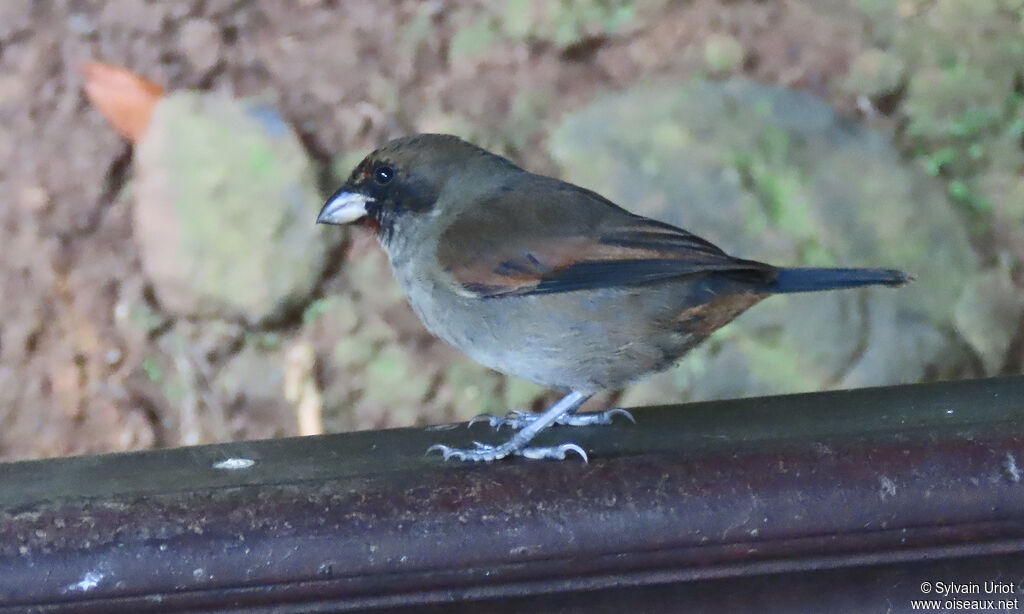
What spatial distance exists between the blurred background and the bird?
116cm

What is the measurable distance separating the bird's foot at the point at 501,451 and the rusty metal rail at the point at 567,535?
186 mm

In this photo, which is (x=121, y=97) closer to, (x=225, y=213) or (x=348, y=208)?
(x=225, y=213)

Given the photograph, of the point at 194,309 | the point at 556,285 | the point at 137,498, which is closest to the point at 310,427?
the point at 194,309

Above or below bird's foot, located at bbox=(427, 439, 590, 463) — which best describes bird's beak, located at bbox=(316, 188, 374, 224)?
above

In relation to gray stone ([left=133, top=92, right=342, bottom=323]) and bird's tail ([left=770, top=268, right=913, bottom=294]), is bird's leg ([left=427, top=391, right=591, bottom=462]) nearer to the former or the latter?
bird's tail ([left=770, top=268, right=913, bottom=294])

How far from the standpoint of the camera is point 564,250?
215 cm

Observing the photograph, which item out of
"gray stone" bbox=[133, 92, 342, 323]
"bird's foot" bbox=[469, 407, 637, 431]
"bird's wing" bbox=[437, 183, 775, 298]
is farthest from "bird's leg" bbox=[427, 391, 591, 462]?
"gray stone" bbox=[133, 92, 342, 323]

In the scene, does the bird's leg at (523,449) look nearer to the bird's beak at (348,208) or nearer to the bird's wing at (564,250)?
the bird's wing at (564,250)

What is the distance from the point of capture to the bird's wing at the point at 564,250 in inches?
82.3

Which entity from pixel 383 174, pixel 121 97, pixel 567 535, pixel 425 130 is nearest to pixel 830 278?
pixel 567 535

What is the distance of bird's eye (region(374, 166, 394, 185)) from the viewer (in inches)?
95.0

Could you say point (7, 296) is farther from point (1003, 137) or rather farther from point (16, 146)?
point (1003, 137)

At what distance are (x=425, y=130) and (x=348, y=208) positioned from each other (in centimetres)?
113

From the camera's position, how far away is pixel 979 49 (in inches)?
139
